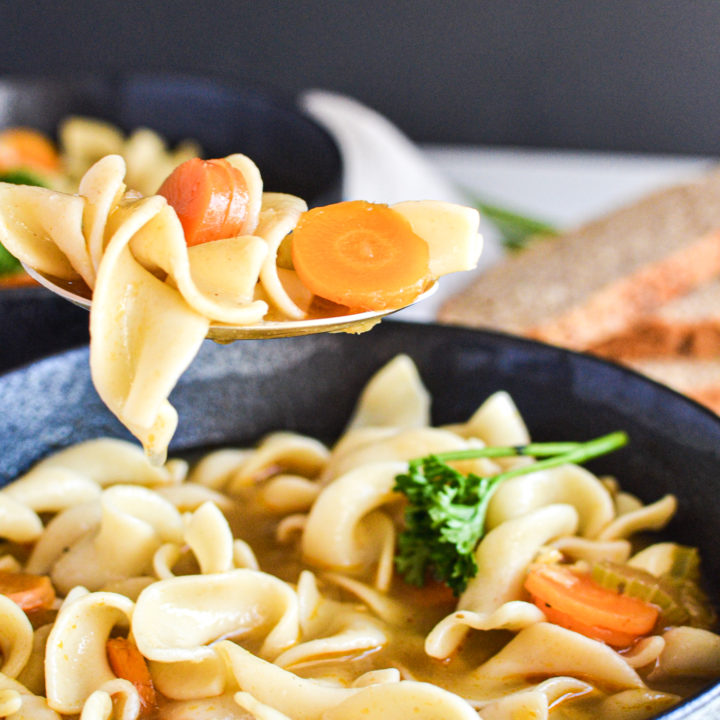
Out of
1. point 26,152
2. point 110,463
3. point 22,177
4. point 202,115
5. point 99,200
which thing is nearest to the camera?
point 99,200

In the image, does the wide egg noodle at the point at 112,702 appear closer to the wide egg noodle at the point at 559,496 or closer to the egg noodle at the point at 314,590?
the egg noodle at the point at 314,590

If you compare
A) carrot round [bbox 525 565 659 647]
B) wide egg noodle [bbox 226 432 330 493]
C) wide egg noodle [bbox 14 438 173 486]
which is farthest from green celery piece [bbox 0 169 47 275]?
carrot round [bbox 525 565 659 647]

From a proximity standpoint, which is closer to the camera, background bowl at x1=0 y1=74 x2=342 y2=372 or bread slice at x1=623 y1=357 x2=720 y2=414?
bread slice at x1=623 y1=357 x2=720 y2=414

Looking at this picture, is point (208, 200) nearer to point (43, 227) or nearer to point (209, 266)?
point (209, 266)

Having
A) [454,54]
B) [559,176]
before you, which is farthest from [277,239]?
[454,54]

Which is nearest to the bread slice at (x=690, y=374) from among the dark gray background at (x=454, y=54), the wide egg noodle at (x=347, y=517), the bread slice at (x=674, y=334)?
the bread slice at (x=674, y=334)

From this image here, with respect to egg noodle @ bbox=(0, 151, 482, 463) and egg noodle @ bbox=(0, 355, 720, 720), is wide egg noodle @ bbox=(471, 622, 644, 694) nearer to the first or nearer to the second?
egg noodle @ bbox=(0, 355, 720, 720)

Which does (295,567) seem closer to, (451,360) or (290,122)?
(451,360)
